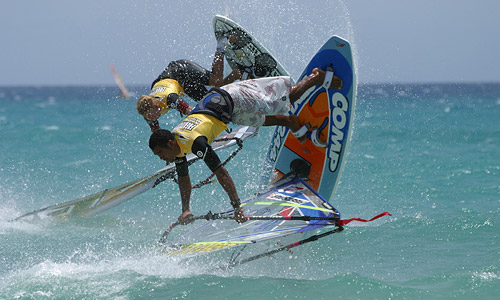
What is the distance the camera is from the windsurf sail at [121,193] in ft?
24.3

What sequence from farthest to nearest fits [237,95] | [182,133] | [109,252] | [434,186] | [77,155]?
[77,155] → [434,186] → [109,252] → [237,95] → [182,133]

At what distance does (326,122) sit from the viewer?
644cm

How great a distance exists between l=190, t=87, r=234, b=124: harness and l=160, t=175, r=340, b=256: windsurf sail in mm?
989

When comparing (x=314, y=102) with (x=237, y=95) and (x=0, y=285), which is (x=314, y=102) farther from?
(x=0, y=285)

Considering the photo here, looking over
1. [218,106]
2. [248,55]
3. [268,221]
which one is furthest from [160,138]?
[248,55]

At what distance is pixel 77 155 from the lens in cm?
1738

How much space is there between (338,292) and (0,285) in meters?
3.33

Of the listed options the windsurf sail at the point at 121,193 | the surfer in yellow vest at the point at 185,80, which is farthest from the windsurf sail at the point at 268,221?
the surfer in yellow vest at the point at 185,80

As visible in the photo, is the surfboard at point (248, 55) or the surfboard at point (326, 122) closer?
the surfboard at point (326, 122)

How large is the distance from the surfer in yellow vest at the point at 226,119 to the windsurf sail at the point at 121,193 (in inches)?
49.7

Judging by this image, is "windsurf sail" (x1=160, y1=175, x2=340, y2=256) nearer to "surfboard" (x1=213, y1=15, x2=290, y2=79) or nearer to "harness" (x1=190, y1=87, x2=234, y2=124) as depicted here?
"harness" (x1=190, y1=87, x2=234, y2=124)

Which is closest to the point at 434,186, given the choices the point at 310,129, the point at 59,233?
the point at 310,129

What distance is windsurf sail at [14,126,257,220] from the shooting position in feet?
24.3

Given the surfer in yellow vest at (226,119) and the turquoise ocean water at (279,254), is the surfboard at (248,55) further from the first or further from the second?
the turquoise ocean water at (279,254)
